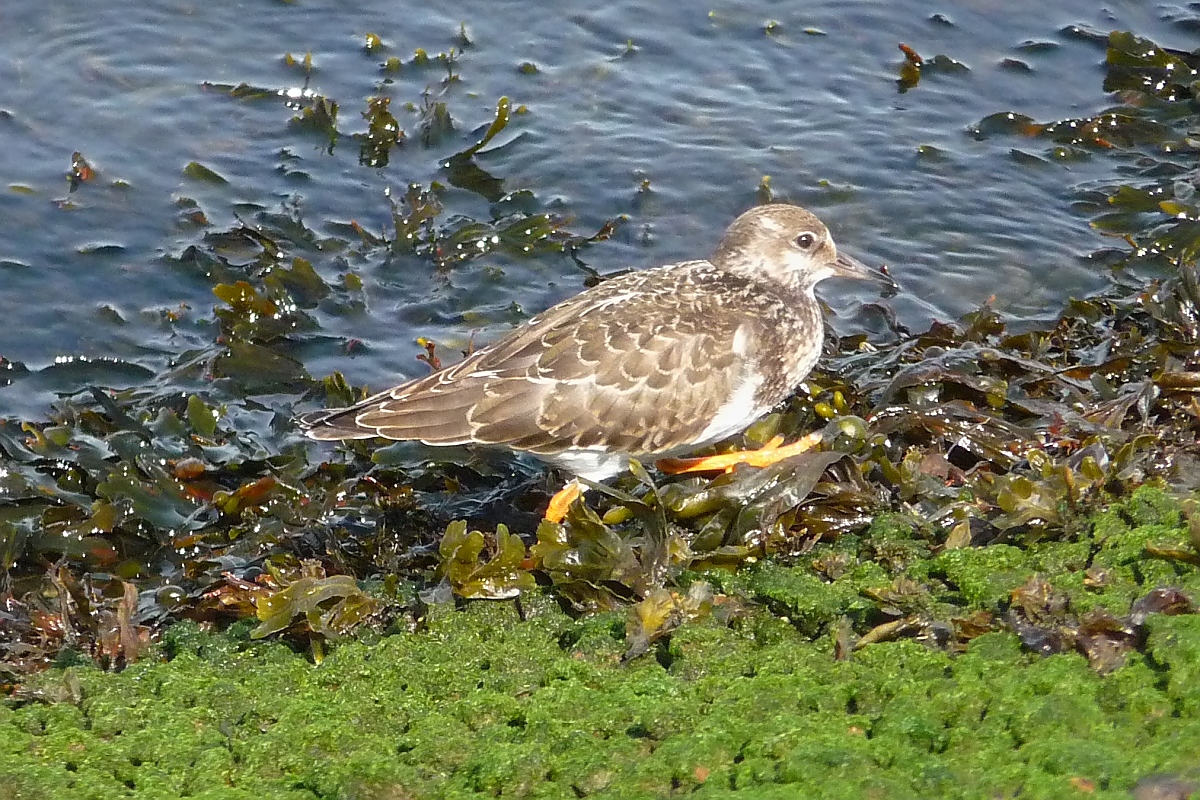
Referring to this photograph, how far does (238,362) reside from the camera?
6.05 m

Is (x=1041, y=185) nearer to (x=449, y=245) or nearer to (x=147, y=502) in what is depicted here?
(x=449, y=245)

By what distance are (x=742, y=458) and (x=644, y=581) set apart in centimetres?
111

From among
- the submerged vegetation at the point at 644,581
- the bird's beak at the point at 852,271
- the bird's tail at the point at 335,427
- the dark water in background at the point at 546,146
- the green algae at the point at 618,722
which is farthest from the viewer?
the dark water in background at the point at 546,146

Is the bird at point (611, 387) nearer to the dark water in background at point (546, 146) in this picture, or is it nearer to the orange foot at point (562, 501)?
the orange foot at point (562, 501)

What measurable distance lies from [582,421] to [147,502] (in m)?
1.70

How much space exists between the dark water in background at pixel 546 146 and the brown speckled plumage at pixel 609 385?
1.50 meters

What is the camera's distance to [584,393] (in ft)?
15.6

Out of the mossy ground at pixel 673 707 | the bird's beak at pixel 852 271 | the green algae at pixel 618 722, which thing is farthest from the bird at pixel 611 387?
the green algae at pixel 618 722

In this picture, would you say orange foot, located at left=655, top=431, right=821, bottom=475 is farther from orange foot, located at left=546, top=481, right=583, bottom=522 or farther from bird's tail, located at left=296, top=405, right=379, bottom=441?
bird's tail, located at left=296, top=405, right=379, bottom=441

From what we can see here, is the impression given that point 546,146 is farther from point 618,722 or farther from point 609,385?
point 618,722

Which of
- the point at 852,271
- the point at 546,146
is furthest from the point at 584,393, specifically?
the point at 546,146

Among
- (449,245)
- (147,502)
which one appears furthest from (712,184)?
(147,502)

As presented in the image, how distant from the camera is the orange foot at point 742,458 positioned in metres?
4.96

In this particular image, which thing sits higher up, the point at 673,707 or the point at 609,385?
the point at 609,385
